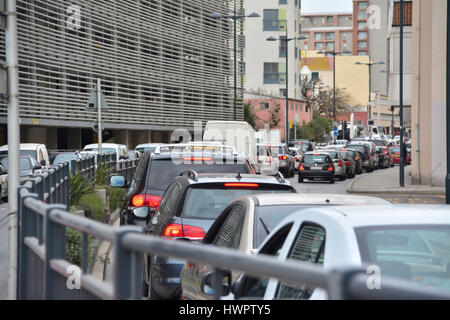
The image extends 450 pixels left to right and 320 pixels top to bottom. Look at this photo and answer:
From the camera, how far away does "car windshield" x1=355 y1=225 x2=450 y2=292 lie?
416cm

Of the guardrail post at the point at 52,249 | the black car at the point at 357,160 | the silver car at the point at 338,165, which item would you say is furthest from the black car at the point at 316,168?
the guardrail post at the point at 52,249

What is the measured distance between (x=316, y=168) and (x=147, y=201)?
2869cm

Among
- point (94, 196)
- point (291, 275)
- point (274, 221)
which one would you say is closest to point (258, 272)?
point (291, 275)

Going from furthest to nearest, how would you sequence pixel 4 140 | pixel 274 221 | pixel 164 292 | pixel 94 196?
pixel 4 140
pixel 94 196
pixel 164 292
pixel 274 221

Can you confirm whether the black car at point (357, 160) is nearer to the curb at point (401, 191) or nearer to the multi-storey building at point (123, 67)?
the multi-storey building at point (123, 67)

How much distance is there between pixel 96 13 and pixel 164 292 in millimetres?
41421

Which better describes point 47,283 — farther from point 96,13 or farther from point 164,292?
point 96,13

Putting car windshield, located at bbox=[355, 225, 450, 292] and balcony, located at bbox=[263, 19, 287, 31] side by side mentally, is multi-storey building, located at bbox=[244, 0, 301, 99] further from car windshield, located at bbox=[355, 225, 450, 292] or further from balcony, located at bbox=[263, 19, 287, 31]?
car windshield, located at bbox=[355, 225, 450, 292]

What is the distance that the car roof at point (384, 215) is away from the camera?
4.17 meters

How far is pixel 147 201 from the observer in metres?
12.6

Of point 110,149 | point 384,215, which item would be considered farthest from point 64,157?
point 384,215

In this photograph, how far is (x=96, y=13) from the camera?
48.3 meters

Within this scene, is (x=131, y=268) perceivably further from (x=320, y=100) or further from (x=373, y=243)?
(x=320, y=100)
